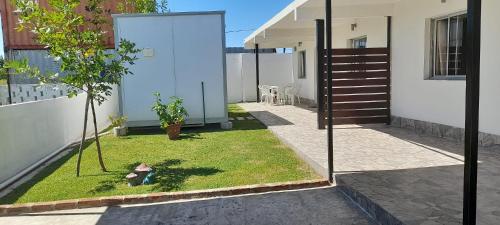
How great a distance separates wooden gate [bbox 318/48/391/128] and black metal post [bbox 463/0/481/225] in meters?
6.31

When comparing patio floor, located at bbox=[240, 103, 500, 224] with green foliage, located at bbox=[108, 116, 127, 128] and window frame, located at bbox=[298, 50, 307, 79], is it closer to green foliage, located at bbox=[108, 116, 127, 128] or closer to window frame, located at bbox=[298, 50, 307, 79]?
green foliage, located at bbox=[108, 116, 127, 128]

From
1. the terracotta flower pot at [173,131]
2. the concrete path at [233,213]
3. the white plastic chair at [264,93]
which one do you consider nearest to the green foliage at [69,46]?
the concrete path at [233,213]

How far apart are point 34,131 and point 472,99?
6812 millimetres

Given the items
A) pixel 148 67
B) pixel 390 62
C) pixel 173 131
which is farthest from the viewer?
pixel 148 67

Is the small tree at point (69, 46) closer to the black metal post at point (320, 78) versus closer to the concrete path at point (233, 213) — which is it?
the concrete path at point (233, 213)

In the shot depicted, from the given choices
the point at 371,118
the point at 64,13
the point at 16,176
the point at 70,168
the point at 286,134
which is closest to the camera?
the point at 64,13

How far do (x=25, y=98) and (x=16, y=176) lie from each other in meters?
5.95

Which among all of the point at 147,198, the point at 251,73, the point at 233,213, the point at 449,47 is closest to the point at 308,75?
the point at 251,73

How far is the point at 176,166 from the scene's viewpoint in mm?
6289

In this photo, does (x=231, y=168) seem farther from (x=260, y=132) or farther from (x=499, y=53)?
(x=499, y=53)

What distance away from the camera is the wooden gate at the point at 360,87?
8891 millimetres

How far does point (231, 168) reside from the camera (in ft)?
19.5

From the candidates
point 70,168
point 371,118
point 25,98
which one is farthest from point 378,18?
point 25,98

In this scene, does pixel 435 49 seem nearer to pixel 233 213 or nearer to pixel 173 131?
pixel 233 213
